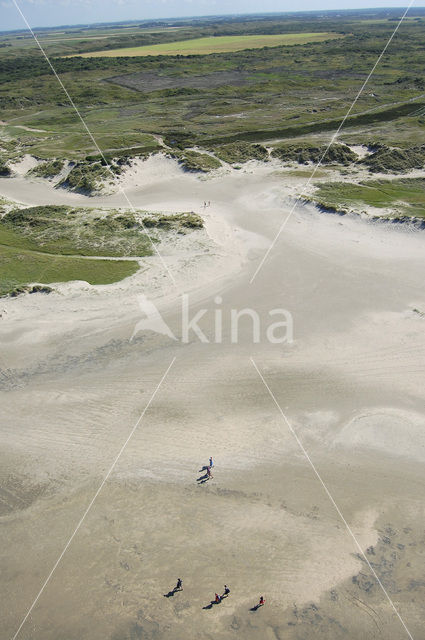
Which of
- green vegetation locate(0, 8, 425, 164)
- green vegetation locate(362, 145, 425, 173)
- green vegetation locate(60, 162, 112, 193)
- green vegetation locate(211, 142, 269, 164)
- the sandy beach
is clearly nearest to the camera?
the sandy beach

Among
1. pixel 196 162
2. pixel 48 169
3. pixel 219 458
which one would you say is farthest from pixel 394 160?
pixel 219 458

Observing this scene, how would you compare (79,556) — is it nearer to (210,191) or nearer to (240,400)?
(240,400)

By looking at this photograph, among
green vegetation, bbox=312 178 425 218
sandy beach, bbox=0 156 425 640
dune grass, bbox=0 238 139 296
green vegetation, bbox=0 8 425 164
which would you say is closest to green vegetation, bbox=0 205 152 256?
dune grass, bbox=0 238 139 296

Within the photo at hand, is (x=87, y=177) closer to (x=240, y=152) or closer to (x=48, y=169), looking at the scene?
(x=48, y=169)

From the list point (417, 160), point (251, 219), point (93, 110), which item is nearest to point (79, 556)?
point (251, 219)

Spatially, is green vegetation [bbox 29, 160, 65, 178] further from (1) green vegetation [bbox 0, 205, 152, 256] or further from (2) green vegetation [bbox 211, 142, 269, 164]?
(2) green vegetation [bbox 211, 142, 269, 164]

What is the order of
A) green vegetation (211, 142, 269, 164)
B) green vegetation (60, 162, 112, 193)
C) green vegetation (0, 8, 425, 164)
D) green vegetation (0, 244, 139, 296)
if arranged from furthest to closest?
1. green vegetation (0, 8, 425, 164)
2. green vegetation (211, 142, 269, 164)
3. green vegetation (60, 162, 112, 193)
4. green vegetation (0, 244, 139, 296)
